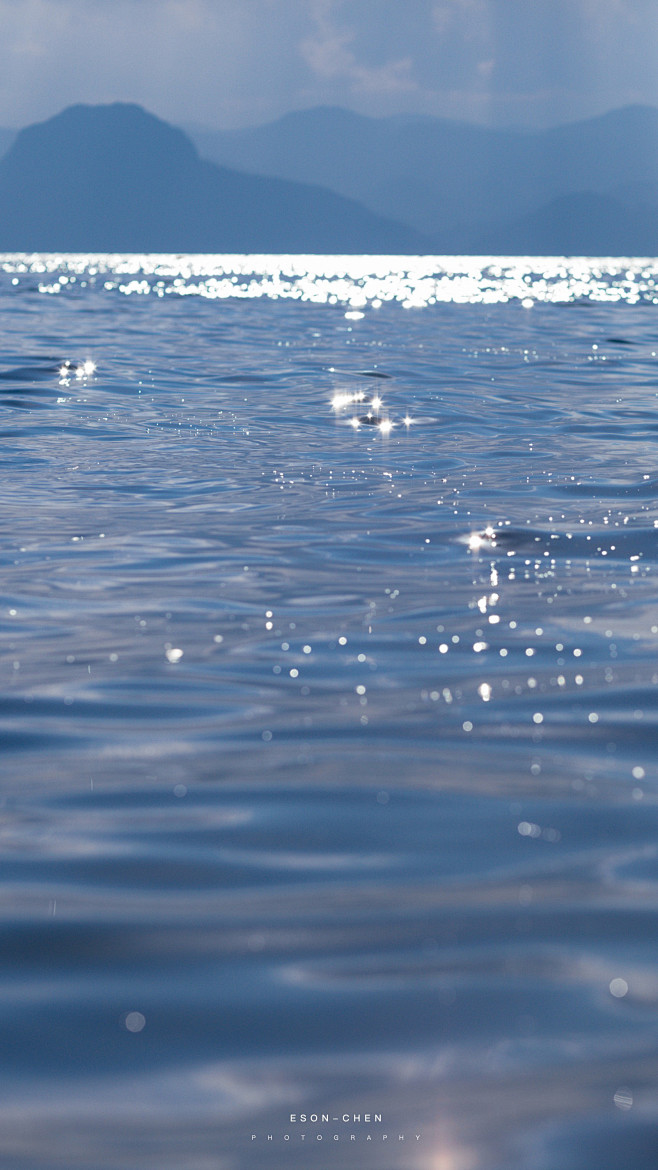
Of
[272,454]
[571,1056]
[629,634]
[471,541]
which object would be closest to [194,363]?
A: [272,454]

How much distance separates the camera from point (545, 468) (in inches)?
422

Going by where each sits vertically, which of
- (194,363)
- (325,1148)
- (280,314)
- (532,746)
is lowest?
(325,1148)

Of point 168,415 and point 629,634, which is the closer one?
point 629,634

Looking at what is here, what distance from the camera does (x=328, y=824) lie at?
12.0ft

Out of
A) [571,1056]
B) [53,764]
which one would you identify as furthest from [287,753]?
[571,1056]

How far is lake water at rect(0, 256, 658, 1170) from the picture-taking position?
241 centimetres

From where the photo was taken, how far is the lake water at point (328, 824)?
241 cm

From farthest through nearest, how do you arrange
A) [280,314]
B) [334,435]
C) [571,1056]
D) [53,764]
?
[280,314], [334,435], [53,764], [571,1056]

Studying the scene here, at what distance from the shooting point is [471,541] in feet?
25.7

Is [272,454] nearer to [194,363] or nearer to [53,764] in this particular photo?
[53,764]

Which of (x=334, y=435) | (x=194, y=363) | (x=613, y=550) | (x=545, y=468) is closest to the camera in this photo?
(x=613, y=550)

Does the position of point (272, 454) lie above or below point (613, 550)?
above

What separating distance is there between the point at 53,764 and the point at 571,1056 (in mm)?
2210

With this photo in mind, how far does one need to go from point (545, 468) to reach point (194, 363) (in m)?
11.5
